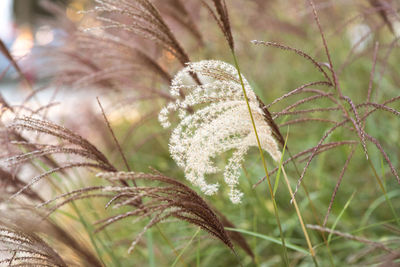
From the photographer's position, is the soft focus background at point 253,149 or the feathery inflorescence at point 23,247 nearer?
the feathery inflorescence at point 23,247

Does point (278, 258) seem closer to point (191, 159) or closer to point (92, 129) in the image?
point (191, 159)

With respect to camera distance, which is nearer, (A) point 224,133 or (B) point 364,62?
(A) point 224,133

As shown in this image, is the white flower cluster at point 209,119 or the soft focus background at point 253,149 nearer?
the white flower cluster at point 209,119

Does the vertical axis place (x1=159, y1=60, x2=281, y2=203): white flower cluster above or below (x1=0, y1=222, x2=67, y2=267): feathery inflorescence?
above

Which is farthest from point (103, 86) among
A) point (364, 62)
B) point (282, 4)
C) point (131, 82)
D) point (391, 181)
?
point (282, 4)

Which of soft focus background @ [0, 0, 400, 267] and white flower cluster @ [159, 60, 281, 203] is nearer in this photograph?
white flower cluster @ [159, 60, 281, 203]

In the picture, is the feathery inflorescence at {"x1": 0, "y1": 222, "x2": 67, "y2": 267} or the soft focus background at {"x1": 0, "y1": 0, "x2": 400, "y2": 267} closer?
the feathery inflorescence at {"x1": 0, "y1": 222, "x2": 67, "y2": 267}

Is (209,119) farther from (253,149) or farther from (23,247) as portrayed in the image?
(253,149)

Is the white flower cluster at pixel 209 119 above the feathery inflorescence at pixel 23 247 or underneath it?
above

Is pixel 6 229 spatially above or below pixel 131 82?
below

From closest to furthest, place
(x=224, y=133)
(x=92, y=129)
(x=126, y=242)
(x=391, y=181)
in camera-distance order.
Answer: (x=224, y=133) < (x=126, y=242) < (x=391, y=181) < (x=92, y=129)

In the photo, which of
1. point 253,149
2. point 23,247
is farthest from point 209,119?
point 253,149
